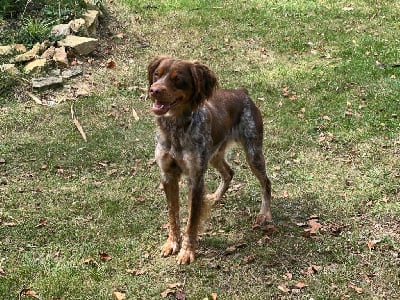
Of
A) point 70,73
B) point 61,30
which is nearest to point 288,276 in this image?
point 70,73

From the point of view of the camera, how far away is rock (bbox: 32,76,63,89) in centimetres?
969

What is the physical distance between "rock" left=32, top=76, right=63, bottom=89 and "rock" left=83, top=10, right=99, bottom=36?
7.04ft

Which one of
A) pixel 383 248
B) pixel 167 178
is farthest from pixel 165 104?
pixel 383 248

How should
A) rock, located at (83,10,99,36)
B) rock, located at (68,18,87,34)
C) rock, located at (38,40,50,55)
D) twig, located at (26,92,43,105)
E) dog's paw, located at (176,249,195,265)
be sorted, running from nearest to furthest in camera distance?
dog's paw, located at (176,249,195,265) < twig, located at (26,92,43,105) < rock, located at (38,40,50,55) < rock, located at (68,18,87,34) < rock, located at (83,10,99,36)

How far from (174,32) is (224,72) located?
2297 millimetres

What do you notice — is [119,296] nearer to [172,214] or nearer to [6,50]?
[172,214]

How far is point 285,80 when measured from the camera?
10344 mm

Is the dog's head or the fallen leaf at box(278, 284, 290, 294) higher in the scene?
the dog's head

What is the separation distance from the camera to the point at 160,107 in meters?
5.05

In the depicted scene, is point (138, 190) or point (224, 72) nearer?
point (138, 190)

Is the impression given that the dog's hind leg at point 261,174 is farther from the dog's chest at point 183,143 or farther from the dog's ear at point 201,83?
the dog's ear at point 201,83

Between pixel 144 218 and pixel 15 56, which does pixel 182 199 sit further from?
pixel 15 56

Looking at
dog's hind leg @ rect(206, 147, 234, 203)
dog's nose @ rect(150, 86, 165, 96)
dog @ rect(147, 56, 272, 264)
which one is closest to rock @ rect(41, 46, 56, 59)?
dog's hind leg @ rect(206, 147, 234, 203)

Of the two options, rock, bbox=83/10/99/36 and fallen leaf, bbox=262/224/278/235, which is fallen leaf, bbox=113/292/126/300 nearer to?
fallen leaf, bbox=262/224/278/235
